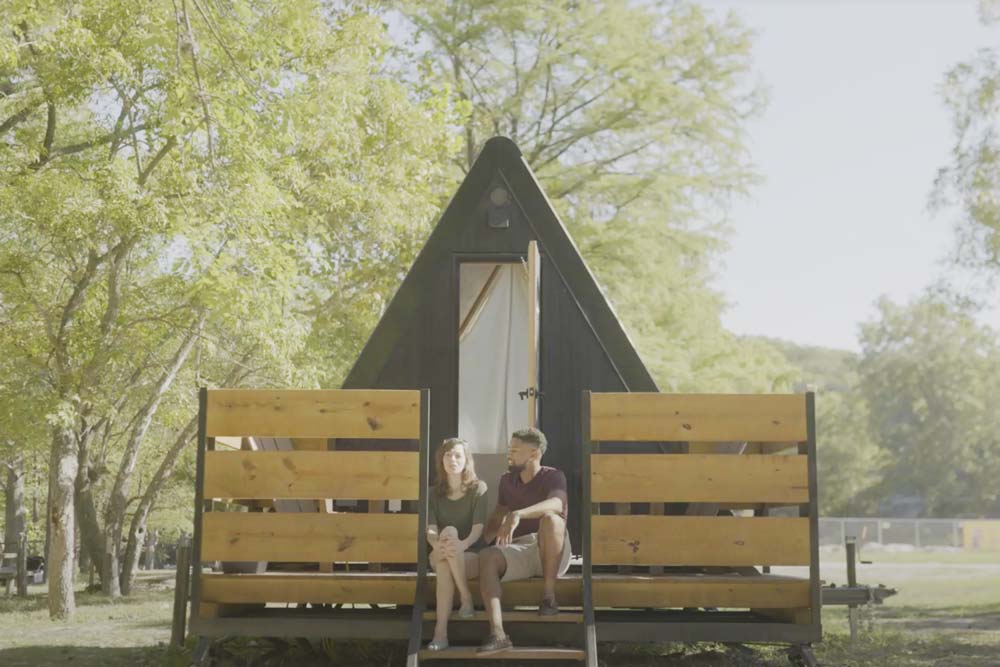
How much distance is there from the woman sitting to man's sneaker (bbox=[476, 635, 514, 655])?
0.24 metres

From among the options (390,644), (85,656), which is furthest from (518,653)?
(85,656)

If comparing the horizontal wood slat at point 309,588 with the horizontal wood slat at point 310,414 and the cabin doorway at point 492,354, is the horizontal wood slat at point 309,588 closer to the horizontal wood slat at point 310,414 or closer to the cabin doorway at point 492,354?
the horizontal wood slat at point 310,414

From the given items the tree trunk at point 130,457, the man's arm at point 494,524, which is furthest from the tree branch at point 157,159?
the man's arm at point 494,524

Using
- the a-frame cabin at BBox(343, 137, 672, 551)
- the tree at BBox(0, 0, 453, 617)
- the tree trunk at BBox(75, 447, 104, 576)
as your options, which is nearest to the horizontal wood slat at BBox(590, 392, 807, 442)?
the a-frame cabin at BBox(343, 137, 672, 551)

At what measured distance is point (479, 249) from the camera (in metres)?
9.08

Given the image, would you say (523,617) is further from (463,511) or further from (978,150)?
(978,150)

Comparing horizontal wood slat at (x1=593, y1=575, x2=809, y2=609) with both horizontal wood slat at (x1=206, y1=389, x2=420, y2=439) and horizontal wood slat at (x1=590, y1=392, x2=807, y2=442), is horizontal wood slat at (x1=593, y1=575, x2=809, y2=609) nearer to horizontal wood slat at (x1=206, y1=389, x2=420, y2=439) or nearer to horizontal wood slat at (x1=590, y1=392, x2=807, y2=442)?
horizontal wood slat at (x1=590, y1=392, x2=807, y2=442)

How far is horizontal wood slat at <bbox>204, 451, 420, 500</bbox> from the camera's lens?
22.3ft

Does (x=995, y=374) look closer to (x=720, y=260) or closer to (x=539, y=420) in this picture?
(x=720, y=260)

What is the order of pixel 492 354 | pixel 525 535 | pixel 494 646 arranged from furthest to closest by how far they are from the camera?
pixel 492 354
pixel 525 535
pixel 494 646

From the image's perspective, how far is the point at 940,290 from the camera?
18969 mm

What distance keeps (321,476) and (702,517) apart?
226 cm

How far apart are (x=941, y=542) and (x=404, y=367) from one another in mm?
40894

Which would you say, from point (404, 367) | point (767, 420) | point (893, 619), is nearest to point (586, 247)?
point (893, 619)
